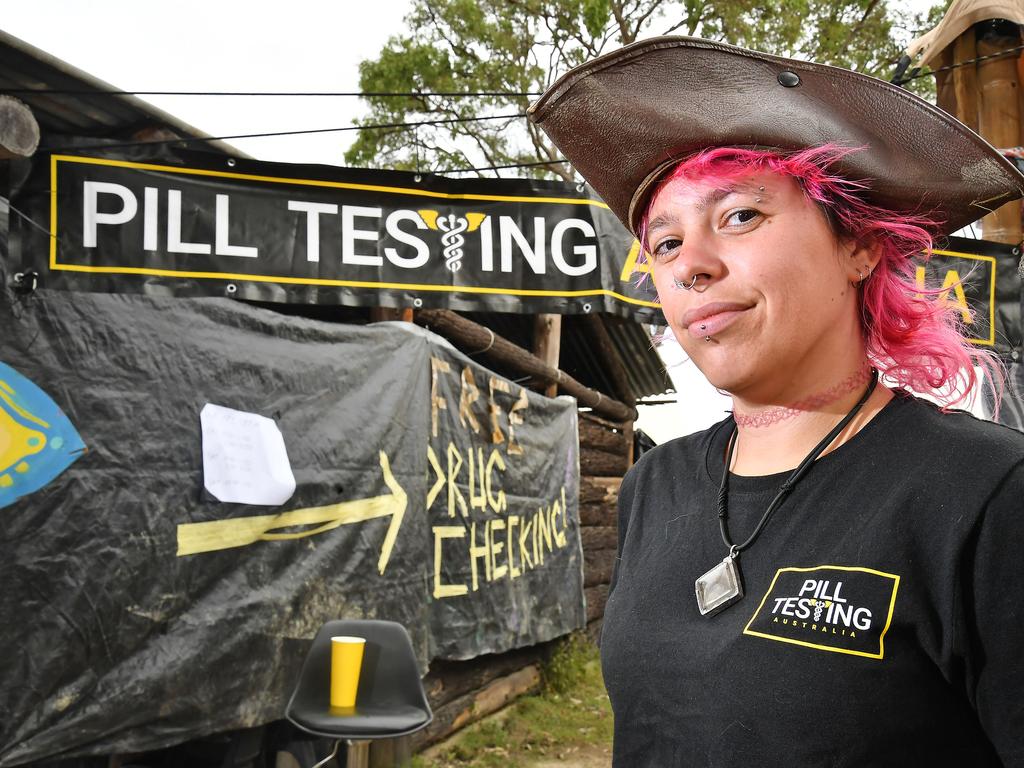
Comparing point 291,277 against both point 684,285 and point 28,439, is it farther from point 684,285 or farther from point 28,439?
point 684,285

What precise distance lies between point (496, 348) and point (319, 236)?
3.19 metres

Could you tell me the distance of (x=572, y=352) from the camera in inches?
448

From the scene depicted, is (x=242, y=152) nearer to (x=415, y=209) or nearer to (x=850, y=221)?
(x=415, y=209)

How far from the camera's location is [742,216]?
1.37 metres

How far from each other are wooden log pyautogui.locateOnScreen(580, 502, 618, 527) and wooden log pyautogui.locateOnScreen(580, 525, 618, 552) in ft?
0.15

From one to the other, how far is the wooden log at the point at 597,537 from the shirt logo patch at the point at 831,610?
28.7ft

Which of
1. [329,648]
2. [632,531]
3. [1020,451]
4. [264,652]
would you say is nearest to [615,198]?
[632,531]

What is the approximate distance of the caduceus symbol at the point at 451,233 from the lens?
14.9 feet

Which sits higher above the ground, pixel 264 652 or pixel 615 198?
pixel 615 198

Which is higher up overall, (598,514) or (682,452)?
(682,452)

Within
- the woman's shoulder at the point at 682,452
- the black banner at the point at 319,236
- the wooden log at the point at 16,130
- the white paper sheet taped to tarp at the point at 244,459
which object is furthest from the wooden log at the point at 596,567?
the woman's shoulder at the point at 682,452

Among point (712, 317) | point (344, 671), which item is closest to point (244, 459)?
point (344, 671)

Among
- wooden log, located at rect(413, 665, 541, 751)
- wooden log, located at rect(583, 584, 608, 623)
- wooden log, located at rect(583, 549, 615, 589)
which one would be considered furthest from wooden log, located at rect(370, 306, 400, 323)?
wooden log, located at rect(583, 584, 608, 623)

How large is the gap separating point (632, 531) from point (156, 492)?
2.71m
